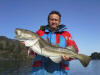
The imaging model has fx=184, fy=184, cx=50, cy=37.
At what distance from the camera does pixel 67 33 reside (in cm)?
826

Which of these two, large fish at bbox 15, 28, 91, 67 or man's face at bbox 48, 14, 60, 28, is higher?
man's face at bbox 48, 14, 60, 28

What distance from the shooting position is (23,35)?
280 inches

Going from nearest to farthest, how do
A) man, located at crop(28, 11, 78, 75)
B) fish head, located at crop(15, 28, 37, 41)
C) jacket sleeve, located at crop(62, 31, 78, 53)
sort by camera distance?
fish head, located at crop(15, 28, 37, 41) < man, located at crop(28, 11, 78, 75) < jacket sleeve, located at crop(62, 31, 78, 53)

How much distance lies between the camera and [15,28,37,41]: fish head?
710cm

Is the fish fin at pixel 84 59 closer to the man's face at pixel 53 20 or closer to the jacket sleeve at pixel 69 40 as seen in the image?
the jacket sleeve at pixel 69 40

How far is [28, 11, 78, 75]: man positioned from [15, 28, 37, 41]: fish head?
2.95 feet

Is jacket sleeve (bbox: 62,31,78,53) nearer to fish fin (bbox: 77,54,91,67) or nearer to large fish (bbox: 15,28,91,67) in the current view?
large fish (bbox: 15,28,91,67)

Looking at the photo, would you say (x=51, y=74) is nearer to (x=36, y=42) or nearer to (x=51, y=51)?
(x=51, y=51)

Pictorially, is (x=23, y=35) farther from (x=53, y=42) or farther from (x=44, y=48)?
(x=53, y=42)

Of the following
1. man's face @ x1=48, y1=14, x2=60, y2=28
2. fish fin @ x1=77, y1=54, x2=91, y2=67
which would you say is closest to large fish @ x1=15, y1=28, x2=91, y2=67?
fish fin @ x1=77, y1=54, x2=91, y2=67

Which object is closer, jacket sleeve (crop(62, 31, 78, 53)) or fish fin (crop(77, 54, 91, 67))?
fish fin (crop(77, 54, 91, 67))

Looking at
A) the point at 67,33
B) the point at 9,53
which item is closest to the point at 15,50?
the point at 9,53

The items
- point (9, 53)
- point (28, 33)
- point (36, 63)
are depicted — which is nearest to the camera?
point (28, 33)

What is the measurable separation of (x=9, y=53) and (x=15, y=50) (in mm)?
9605
